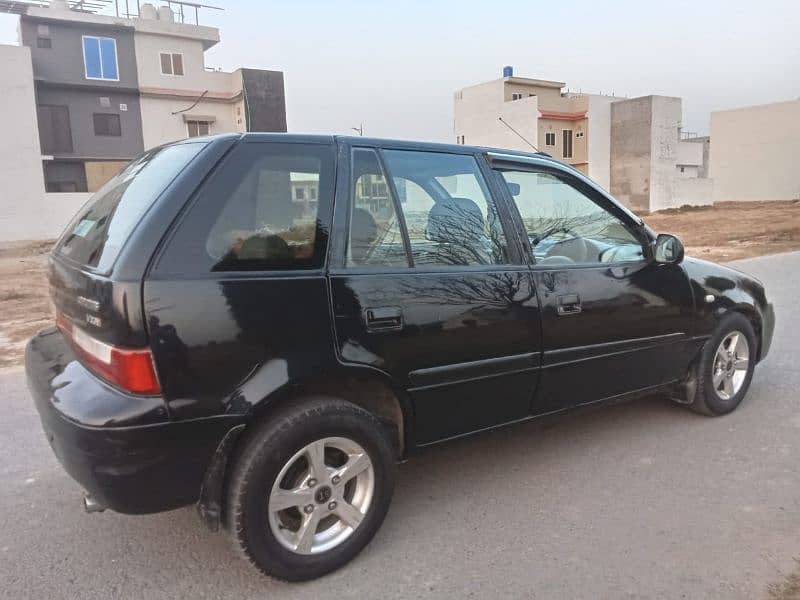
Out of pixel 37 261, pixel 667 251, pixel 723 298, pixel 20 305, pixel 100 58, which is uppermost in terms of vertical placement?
pixel 100 58

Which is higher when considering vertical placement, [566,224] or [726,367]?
[566,224]

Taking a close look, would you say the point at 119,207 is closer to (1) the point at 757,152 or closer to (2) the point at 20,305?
(2) the point at 20,305

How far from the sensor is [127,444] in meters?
2.21

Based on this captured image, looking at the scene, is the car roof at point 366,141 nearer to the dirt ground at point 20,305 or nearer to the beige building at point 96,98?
the dirt ground at point 20,305

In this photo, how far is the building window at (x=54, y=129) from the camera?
34.1 meters

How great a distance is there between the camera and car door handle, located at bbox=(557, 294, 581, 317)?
327 cm

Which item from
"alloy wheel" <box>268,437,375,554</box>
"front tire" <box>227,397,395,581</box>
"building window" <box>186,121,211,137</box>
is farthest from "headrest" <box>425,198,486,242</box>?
"building window" <box>186,121,211,137</box>

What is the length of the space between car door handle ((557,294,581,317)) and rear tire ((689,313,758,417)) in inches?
50.7

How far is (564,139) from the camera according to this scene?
47781mm

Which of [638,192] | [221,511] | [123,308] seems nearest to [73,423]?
[123,308]

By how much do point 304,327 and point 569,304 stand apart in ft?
4.92

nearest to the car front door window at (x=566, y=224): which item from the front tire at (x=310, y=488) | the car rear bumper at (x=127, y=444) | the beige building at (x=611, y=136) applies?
the front tire at (x=310, y=488)

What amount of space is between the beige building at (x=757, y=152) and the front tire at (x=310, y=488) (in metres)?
59.1

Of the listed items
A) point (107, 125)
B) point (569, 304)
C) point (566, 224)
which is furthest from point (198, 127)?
point (569, 304)
